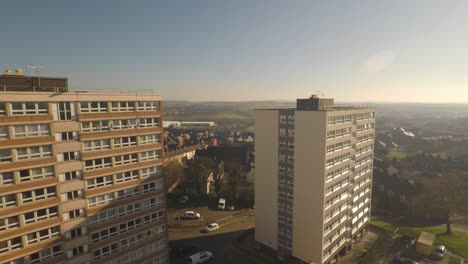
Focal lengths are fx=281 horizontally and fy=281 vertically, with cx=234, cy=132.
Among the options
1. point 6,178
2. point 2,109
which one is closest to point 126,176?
point 6,178

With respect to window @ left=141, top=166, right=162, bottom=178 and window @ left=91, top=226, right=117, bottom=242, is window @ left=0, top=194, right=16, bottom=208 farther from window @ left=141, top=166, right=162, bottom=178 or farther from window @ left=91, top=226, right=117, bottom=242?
window @ left=141, top=166, right=162, bottom=178

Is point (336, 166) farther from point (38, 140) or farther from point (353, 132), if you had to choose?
point (38, 140)

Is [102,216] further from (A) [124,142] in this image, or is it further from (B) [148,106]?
(B) [148,106]

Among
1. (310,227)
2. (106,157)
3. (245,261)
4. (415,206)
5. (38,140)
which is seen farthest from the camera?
(415,206)

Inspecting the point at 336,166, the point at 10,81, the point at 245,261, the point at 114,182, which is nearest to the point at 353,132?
the point at 336,166

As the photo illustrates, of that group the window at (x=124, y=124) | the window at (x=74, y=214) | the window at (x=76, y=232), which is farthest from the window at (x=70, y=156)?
the window at (x=76, y=232)

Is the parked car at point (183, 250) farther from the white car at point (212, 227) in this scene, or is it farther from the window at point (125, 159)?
the window at point (125, 159)
